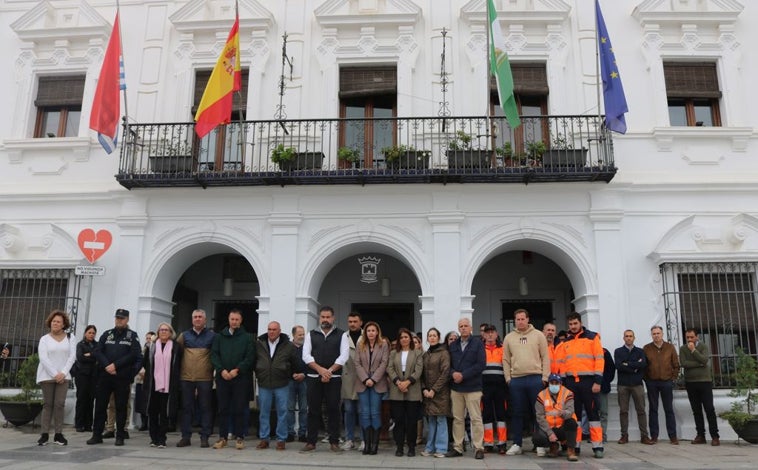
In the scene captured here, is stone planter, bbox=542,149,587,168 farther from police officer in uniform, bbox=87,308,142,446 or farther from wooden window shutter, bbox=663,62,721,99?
police officer in uniform, bbox=87,308,142,446

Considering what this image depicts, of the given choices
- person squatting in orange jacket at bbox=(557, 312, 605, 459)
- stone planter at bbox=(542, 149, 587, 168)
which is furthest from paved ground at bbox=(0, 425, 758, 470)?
stone planter at bbox=(542, 149, 587, 168)

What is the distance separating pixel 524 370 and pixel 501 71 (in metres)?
5.20

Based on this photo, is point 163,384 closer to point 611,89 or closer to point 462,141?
point 462,141

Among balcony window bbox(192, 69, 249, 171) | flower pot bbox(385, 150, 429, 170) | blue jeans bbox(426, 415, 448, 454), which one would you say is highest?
balcony window bbox(192, 69, 249, 171)

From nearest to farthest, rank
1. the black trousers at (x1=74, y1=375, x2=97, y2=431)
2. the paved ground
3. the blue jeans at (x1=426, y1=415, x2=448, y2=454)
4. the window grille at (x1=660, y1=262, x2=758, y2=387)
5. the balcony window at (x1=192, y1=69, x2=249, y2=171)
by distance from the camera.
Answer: the paved ground < the blue jeans at (x1=426, y1=415, x2=448, y2=454) < the black trousers at (x1=74, y1=375, x2=97, y2=431) < the window grille at (x1=660, y1=262, x2=758, y2=387) < the balcony window at (x1=192, y1=69, x2=249, y2=171)

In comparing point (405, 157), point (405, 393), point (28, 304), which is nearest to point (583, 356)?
point (405, 393)

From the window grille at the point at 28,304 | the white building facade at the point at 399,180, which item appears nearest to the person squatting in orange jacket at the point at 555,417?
the white building facade at the point at 399,180

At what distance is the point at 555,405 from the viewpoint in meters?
7.98

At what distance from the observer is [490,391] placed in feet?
28.9

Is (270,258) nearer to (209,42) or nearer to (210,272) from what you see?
(210,272)

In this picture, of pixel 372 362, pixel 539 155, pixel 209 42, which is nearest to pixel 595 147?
pixel 539 155

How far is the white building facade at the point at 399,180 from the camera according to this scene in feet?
35.8

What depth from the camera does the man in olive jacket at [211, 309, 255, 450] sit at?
8430 millimetres

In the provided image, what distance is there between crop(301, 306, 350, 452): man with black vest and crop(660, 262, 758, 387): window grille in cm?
583
